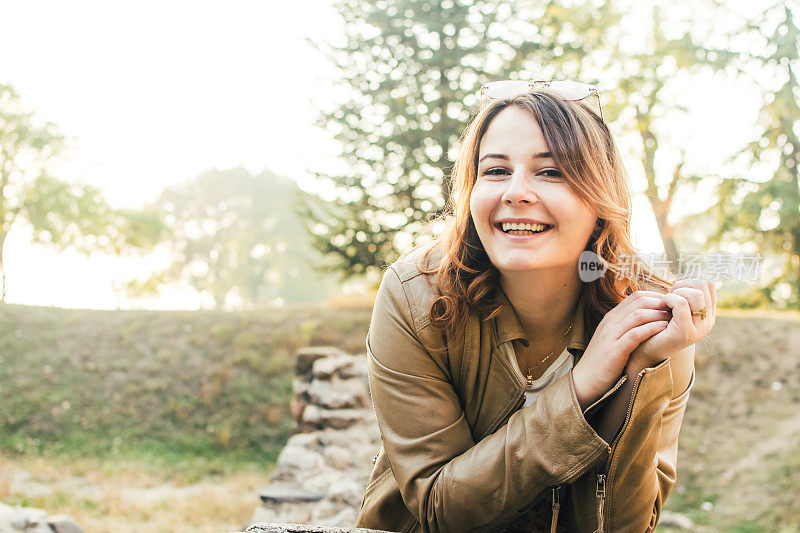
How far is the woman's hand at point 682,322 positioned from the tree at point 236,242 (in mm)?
26988

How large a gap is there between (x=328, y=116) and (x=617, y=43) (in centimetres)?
815

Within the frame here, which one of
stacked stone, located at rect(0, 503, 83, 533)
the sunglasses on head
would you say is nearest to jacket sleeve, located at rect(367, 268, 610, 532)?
the sunglasses on head

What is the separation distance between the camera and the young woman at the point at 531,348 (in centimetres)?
159

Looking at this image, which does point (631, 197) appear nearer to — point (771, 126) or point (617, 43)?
point (771, 126)

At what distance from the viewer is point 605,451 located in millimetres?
1577

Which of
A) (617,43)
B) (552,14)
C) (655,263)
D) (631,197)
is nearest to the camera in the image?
(655,263)

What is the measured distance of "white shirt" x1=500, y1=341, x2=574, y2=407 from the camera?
1.90m

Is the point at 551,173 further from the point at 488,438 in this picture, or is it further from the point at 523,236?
the point at 488,438

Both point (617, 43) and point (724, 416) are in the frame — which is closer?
point (724, 416)

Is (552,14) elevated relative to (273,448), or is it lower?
elevated

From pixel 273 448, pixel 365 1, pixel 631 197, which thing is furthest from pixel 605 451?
pixel 365 1

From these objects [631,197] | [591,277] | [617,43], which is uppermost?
[617,43]

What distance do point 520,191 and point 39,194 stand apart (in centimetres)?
2103

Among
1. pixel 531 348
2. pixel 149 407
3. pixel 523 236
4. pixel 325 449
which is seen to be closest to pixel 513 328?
pixel 531 348
